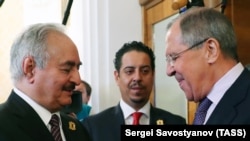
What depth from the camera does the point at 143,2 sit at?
10.9ft

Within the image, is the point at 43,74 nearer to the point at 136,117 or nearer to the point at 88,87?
the point at 136,117

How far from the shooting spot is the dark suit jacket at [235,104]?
151 centimetres

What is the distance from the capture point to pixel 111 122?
90.6 inches

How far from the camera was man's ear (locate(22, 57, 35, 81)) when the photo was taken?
1.71 metres

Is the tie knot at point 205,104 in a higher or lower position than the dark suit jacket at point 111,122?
higher

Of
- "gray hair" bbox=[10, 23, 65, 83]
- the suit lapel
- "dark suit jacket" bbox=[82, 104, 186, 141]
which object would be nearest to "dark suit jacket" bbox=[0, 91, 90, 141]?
the suit lapel

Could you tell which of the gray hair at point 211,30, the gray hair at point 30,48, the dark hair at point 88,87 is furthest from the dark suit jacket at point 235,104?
the dark hair at point 88,87

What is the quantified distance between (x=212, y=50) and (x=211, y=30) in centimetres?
7

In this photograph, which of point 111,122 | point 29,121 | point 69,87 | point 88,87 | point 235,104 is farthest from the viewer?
point 88,87

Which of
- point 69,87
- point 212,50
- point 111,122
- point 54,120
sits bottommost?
point 111,122

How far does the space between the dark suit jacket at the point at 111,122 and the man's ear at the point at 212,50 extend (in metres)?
0.75

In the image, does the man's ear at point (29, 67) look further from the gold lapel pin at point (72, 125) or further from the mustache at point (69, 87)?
the gold lapel pin at point (72, 125)

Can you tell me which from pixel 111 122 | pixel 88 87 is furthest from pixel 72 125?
pixel 88 87

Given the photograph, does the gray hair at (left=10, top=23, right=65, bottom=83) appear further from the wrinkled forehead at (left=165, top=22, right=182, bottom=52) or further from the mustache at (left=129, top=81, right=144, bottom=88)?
the mustache at (left=129, top=81, right=144, bottom=88)
